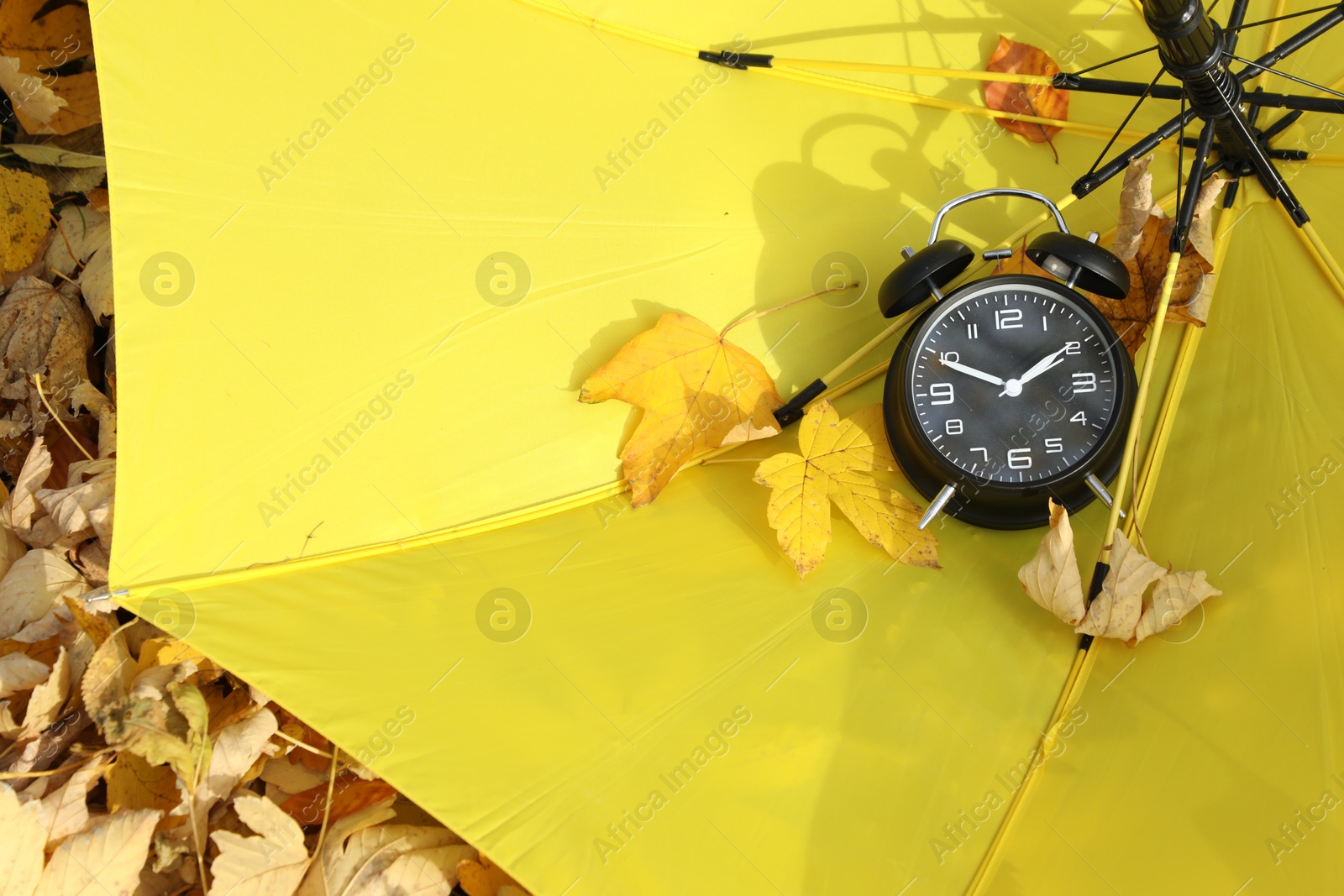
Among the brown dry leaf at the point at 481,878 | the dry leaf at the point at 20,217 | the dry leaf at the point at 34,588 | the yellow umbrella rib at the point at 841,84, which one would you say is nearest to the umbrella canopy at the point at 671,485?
the yellow umbrella rib at the point at 841,84

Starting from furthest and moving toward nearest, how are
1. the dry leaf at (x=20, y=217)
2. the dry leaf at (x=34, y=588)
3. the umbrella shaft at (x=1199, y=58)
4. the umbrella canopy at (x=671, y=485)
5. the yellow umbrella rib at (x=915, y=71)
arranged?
1. the dry leaf at (x=20, y=217)
2. the dry leaf at (x=34, y=588)
3. the yellow umbrella rib at (x=915, y=71)
4. the umbrella canopy at (x=671, y=485)
5. the umbrella shaft at (x=1199, y=58)

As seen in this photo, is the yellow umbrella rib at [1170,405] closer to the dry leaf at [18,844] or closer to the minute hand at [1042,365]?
the minute hand at [1042,365]

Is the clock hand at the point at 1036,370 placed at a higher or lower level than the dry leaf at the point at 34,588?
lower

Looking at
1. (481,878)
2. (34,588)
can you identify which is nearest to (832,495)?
(481,878)

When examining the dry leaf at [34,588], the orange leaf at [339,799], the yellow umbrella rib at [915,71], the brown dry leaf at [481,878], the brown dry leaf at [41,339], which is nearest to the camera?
the yellow umbrella rib at [915,71]

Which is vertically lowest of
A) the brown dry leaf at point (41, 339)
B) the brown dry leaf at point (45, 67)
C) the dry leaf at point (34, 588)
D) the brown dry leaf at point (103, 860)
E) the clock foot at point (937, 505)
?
the clock foot at point (937, 505)

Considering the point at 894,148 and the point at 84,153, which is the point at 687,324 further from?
the point at 84,153

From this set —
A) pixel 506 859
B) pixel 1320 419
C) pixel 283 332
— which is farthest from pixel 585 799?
pixel 1320 419

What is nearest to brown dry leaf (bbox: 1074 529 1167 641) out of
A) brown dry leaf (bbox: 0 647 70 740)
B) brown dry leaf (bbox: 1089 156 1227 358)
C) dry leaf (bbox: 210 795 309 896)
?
brown dry leaf (bbox: 1089 156 1227 358)
